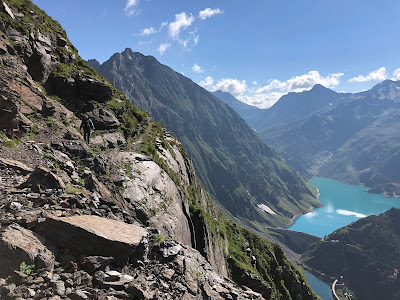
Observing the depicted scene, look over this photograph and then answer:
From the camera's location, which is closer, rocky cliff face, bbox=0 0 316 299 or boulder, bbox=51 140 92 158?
rocky cliff face, bbox=0 0 316 299

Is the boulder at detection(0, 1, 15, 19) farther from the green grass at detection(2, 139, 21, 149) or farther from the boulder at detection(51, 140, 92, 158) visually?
the green grass at detection(2, 139, 21, 149)

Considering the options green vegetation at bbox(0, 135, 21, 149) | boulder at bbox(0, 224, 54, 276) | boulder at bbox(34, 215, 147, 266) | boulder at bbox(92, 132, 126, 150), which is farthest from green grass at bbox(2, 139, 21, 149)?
boulder at bbox(92, 132, 126, 150)

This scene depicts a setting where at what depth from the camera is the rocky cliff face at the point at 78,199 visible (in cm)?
895

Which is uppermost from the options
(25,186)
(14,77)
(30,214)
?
(14,77)

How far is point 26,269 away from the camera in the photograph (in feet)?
26.2

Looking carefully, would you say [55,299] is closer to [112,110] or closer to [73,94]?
[73,94]

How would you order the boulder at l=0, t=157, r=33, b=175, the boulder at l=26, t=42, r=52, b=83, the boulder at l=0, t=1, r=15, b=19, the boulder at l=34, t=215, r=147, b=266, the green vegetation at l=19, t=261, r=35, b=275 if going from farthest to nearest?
the boulder at l=0, t=1, r=15, b=19, the boulder at l=26, t=42, r=52, b=83, the boulder at l=0, t=157, r=33, b=175, the boulder at l=34, t=215, r=147, b=266, the green vegetation at l=19, t=261, r=35, b=275

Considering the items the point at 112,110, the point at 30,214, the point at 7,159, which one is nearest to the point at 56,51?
the point at 112,110

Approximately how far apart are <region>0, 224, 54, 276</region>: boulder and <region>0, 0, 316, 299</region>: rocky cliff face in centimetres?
3

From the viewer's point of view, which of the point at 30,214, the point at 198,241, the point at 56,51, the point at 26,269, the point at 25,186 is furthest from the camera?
the point at 56,51

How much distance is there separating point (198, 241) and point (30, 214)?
73.0 feet

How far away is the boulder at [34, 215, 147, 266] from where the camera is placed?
32.3 ft

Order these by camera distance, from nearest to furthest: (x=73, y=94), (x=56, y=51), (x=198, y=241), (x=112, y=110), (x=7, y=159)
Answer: (x=7, y=159)
(x=198, y=241)
(x=73, y=94)
(x=56, y=51)
(x=112, y=110)

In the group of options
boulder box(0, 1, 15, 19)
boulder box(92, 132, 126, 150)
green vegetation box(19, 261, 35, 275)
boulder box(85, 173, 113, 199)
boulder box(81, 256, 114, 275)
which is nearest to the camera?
green vegetation box(19, 261, 35, 275)
